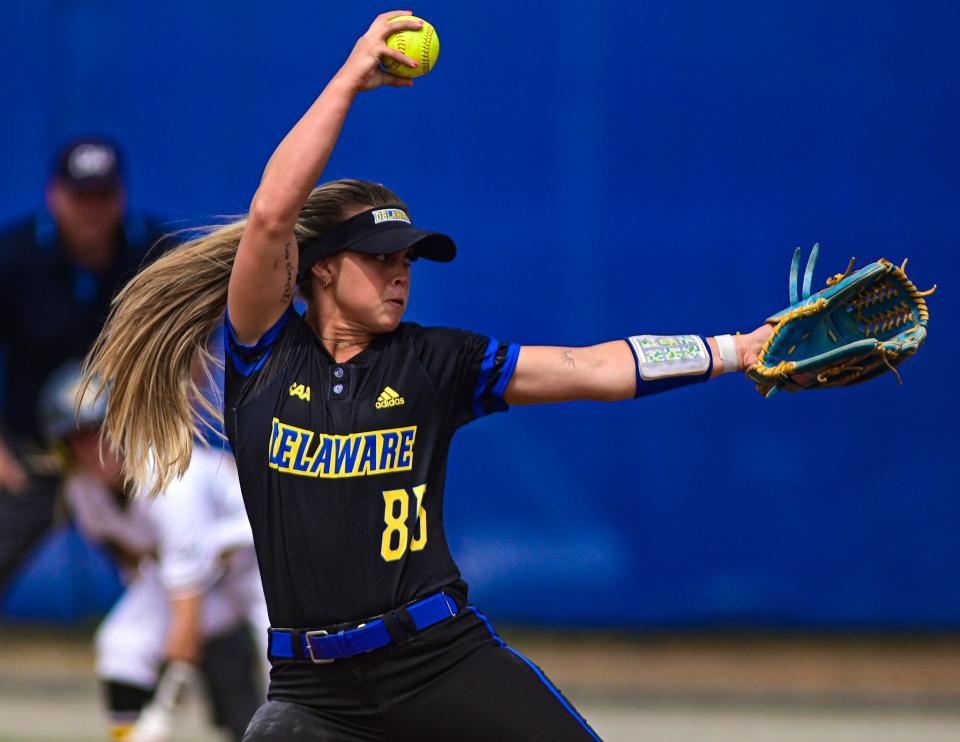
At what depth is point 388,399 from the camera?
286 cm

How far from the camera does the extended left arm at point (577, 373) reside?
9.55 ft

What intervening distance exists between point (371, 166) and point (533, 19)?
42.1 inches

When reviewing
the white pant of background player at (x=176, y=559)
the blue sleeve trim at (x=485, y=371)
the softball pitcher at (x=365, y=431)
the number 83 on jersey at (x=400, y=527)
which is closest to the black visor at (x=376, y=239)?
the softball pitcher at (x=365, y=431)

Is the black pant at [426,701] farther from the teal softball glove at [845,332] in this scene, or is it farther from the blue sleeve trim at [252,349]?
the teal softball glove at [845,332]

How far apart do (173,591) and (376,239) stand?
2129 mm

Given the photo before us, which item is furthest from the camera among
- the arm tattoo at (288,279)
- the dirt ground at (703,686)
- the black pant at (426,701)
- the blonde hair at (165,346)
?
the dirt ground at (703,686)

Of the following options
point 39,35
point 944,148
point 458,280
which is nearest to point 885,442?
point 944,148

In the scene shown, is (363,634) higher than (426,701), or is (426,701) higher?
(363,634)

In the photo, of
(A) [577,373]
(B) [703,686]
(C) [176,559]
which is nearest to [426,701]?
(A) [577,373]

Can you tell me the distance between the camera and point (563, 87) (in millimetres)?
6672

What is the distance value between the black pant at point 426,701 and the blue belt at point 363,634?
0.08 feet

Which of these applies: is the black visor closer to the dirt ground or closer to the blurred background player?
the blurred background player

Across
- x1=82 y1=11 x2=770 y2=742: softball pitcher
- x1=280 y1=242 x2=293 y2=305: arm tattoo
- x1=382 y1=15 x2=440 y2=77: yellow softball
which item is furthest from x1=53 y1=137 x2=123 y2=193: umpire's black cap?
x1=382 y1=15 x2=440 y2=77: yellow softball

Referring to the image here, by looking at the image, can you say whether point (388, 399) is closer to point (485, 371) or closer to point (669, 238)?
point (485, 371)
